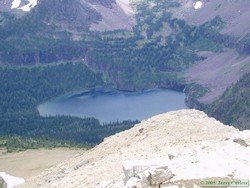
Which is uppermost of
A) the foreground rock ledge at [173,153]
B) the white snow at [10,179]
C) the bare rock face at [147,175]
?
the bare rock face at [147,175]

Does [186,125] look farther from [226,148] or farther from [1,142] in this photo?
[1,142]

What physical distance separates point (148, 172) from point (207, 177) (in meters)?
3.87

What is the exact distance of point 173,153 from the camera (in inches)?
2219

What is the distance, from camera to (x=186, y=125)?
7431cm

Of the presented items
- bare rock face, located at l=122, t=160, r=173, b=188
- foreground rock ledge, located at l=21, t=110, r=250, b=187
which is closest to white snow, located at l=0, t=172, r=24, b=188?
foreground rock ledge, located at l=21, t=110, r=250, b=187

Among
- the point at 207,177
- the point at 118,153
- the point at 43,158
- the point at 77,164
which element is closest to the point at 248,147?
the point at 207,177

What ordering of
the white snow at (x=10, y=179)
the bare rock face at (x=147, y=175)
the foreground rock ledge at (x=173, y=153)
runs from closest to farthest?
the bare rock face at (x=147, y=175)
the foreground rock ledge at (x=173, y=153)
the white snow at (x=10, y=179)

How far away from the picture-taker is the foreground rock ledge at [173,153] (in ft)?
141

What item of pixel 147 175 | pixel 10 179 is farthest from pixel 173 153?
pixel 10 179

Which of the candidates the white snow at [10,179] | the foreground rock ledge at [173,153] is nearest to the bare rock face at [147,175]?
the foreground rock ledge at [173,153]

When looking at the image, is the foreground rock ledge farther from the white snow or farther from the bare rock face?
the white snow

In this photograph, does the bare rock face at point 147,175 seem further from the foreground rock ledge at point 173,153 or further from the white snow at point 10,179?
the white snow at point 10,179

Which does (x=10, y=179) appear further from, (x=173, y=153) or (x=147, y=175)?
(x=147, y=175)

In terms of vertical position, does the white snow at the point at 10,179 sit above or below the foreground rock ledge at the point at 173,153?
below
